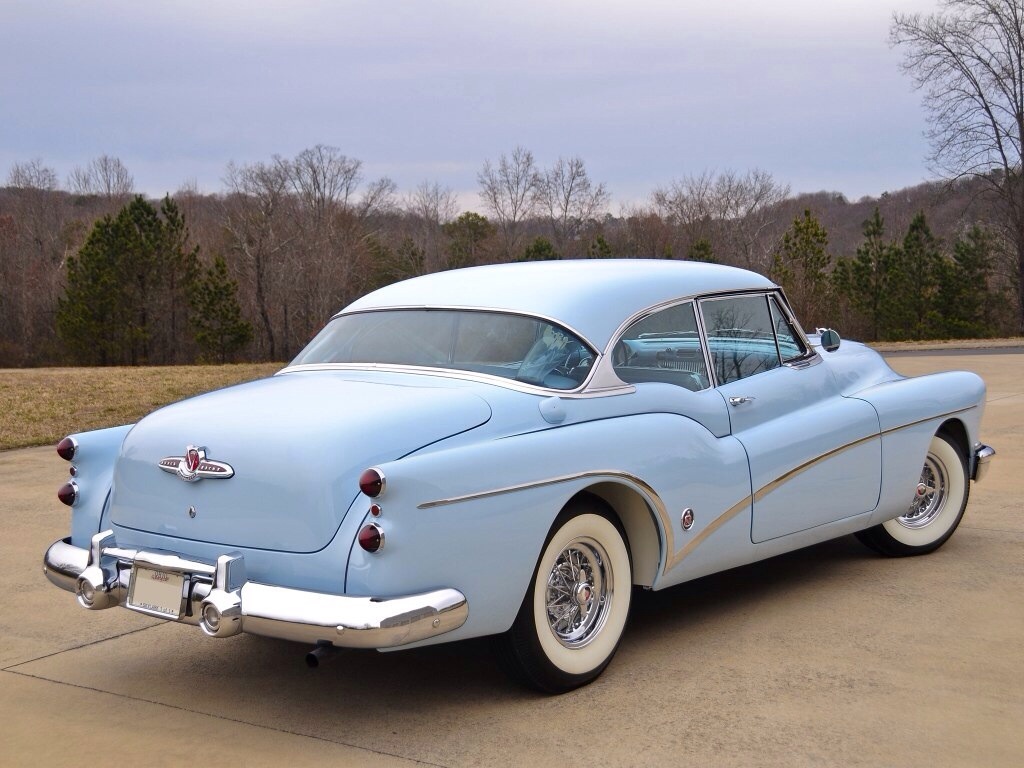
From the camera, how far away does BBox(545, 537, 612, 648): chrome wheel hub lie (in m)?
Result: 4.11

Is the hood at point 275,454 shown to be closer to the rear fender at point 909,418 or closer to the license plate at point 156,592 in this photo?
the license plate at point 156,592

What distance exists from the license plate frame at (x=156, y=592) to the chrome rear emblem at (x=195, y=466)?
1.12ft

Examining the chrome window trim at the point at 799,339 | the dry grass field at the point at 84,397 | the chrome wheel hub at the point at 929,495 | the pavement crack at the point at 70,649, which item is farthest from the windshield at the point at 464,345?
the dry grass field at the point at 84,397

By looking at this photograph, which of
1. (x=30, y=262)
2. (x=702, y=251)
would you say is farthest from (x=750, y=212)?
(x=30, y=262)

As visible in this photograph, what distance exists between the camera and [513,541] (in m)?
3.81

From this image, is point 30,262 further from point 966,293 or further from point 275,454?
point 275,454

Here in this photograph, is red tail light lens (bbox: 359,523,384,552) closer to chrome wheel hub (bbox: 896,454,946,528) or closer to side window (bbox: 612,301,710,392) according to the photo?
side window (bbox: 612,301,710,392)

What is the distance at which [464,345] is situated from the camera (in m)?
4.67

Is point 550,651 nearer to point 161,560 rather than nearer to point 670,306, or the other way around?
point 161,560

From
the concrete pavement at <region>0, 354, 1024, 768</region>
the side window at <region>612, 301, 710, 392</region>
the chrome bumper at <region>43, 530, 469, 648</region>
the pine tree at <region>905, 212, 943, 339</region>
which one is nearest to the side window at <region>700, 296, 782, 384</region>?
the side window at <region>612, 301, 710, 392</region>

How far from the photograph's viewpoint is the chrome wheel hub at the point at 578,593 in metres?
4.11

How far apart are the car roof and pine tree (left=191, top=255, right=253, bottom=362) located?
46.6 metres

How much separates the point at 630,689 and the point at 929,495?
2854 mm

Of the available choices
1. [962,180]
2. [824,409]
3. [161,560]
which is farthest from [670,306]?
[962,180]
